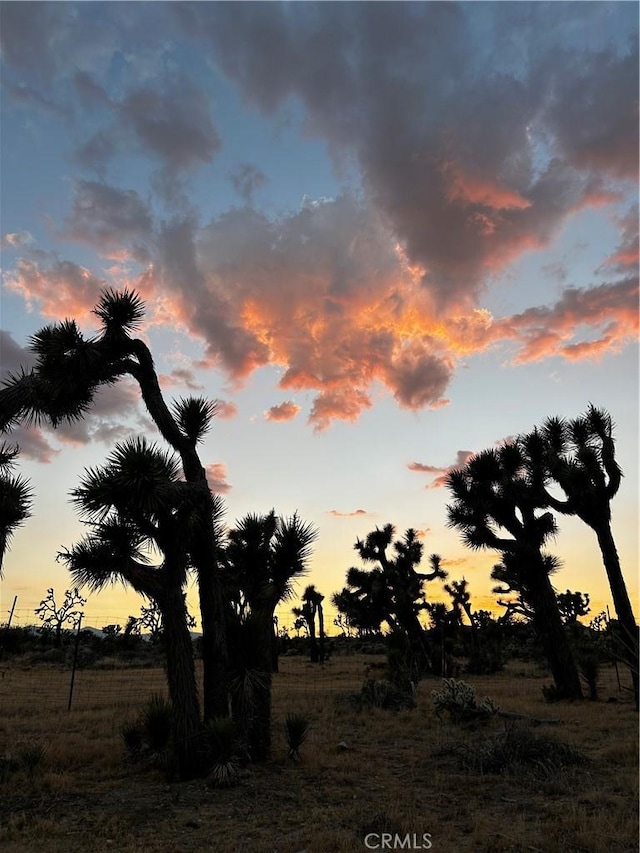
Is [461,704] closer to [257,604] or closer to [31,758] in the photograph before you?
[257,604]

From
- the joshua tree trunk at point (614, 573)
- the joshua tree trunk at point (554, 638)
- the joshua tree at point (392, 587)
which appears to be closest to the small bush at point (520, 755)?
the joshua tree trunk at point (614, 573)

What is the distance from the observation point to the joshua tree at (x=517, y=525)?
19016 millimetres

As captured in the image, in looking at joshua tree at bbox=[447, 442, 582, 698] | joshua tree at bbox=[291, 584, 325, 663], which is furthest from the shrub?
joshua tree at bbox=[291, 584, 325, 663]

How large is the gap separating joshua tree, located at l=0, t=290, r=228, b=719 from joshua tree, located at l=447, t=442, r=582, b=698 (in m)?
11.1

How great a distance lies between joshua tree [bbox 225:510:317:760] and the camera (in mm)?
10508

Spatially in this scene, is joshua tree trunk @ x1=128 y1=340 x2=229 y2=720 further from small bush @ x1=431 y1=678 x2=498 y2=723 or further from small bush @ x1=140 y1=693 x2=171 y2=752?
small bush @ x1=431 y1=678 x2=498 y2=723

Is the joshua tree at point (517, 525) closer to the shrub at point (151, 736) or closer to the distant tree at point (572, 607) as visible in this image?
the shrub at point (151, 736)

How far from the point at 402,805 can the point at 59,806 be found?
4717mm

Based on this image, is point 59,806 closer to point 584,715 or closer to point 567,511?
point 584,715

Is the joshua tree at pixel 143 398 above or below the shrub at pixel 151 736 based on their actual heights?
above

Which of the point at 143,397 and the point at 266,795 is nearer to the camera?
the point at 266,795

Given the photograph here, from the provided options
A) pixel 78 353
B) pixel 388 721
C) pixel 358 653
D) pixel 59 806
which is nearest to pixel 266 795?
pixel 59 806

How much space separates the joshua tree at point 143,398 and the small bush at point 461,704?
680 centimetres

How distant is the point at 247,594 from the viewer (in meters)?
12.2
